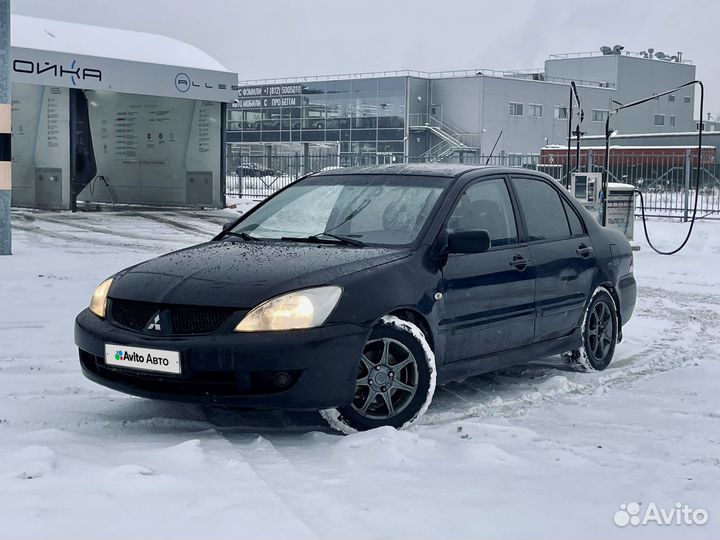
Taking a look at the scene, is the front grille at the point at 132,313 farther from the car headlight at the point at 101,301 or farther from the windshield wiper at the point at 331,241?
the windshield wiper at the point at 331,241

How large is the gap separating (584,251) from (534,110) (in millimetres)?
61768

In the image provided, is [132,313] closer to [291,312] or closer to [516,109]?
[291,312]

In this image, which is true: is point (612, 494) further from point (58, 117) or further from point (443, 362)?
point (58, 117)

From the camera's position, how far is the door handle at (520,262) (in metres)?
6.68

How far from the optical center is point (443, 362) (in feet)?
19.8

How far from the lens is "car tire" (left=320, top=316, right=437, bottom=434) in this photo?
548 cm

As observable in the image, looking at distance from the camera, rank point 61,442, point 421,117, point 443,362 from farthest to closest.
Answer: point 421,117
point 443,362
point 61,442

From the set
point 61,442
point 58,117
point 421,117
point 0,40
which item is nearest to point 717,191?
point 58,117

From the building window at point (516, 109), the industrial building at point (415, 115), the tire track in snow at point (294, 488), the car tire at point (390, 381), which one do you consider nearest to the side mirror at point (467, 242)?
the car tire at point (390, 381)

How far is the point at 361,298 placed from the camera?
17.9 ft

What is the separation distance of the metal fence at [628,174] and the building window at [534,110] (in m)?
25.9

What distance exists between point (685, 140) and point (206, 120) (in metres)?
31.3

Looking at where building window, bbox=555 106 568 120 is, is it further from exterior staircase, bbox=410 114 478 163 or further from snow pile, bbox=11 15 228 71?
snow pile, bbox=11 15 228 71

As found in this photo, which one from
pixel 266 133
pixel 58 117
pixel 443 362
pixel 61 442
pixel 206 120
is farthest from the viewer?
pixel 266 133
